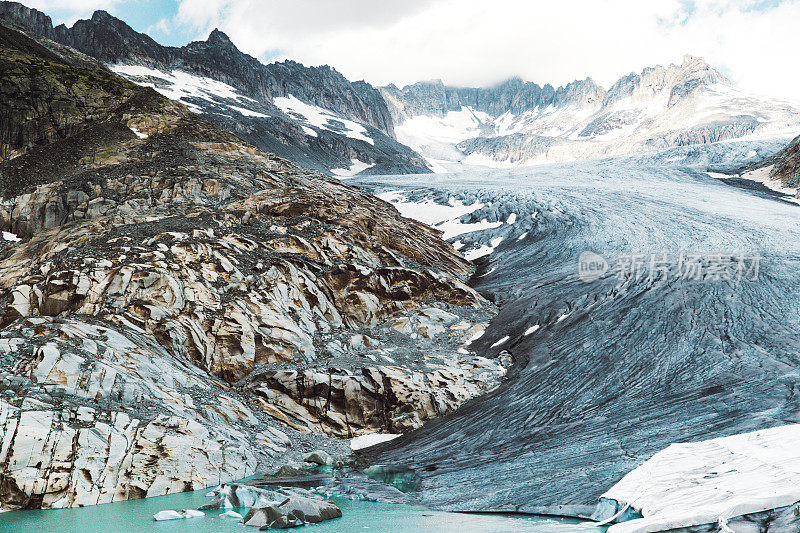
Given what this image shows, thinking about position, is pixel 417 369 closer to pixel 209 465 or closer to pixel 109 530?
pixel 209 465

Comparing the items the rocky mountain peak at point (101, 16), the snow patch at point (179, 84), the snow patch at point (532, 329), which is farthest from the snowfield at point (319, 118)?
the snow patch at point (532, 329)

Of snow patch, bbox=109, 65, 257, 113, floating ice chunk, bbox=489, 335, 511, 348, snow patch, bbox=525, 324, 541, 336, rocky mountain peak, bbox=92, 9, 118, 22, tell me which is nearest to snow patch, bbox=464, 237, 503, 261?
snow patch, bbox=525, 324, 541, 336

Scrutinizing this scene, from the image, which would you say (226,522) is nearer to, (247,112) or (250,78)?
(247,112)

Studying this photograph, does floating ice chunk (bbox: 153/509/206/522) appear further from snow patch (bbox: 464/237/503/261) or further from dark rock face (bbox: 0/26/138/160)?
dark rock face (bbox: 0/26/138/160)

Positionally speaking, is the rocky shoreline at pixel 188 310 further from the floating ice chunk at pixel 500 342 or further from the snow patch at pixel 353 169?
the snow patch at pixel 353 169

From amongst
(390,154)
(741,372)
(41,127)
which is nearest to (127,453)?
(741,372)

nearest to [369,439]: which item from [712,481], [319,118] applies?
[712,481]
